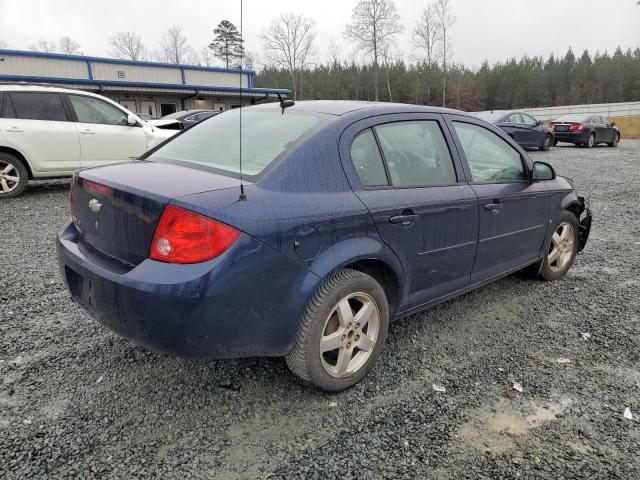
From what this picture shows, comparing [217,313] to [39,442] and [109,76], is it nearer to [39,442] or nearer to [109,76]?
[39,442]

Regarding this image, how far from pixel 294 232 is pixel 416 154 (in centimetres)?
120

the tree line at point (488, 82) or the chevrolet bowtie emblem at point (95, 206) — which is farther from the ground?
the tree line at point (488, 82)

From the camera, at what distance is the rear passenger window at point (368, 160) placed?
2635 millimetres

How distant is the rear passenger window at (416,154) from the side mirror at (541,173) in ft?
3.41

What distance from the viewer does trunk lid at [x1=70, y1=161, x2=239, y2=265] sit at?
2188 millimetres

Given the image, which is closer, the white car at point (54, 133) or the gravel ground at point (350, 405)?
the gravel ground at point (350, 405)

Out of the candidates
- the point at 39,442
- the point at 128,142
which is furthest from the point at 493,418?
the point at 128,142

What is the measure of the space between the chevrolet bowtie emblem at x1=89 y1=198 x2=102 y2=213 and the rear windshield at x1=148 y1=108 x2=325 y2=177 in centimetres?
52

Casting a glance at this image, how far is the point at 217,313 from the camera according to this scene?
2.07 m

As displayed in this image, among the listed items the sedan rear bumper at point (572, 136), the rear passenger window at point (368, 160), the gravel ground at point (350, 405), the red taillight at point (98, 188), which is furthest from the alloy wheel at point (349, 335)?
the sedan rear bumper at point (572, 136)

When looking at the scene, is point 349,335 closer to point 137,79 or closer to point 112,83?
point 112,83

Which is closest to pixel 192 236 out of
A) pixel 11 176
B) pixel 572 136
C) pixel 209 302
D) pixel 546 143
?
pixel 209 302

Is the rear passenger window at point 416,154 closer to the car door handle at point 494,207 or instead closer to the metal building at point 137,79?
the car door handle at point 494,207

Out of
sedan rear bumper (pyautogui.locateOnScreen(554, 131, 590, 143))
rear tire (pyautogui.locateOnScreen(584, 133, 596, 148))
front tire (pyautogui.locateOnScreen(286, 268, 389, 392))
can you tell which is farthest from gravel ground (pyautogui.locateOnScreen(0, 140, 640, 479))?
rear tire (pyautogui.locateOnScreen(584, 133, 596, 148))
